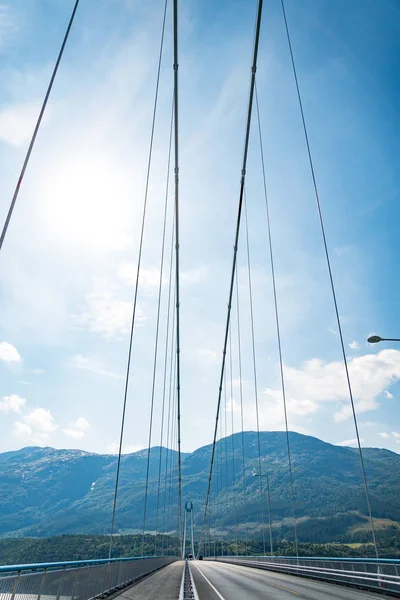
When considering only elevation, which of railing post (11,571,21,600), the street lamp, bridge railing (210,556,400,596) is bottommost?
bridge railing (210,556,400,596)

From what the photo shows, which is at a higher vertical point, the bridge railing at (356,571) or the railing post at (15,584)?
the railing post at (15,584)

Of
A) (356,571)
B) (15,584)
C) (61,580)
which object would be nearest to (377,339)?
(356,571)

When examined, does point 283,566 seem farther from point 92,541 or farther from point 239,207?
point 92,541

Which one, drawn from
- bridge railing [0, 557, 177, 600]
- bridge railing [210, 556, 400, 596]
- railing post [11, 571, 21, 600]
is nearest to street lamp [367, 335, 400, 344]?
bridge railing [210, 556, 400, 596]

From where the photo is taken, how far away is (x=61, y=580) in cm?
777

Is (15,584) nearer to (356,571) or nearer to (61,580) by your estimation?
(61,580)

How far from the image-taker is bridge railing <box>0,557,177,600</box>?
235 inches

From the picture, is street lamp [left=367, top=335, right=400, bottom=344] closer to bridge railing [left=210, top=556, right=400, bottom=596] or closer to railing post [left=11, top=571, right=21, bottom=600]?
bridge railing [left=210, top=556, right=400, bottom=596]

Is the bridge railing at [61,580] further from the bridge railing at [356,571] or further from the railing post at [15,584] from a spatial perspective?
the bridge railing at [356,571]

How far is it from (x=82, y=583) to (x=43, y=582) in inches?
95.5

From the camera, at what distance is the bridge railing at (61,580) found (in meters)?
5.96

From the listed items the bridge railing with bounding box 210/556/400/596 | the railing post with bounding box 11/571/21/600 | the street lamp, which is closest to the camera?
the railing post with bounding box 11/571/21/600

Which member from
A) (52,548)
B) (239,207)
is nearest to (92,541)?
(52,548)

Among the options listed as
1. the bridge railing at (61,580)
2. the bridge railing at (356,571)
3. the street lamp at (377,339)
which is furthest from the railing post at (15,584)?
the street lamp at (377,339)
